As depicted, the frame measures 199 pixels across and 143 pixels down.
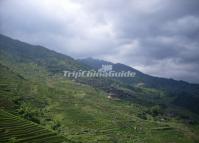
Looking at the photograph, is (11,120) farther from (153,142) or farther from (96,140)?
(153,142)

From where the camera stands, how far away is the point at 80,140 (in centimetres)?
15600

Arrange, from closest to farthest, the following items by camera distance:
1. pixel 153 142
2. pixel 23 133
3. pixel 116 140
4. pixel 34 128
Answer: pixel 23 133, pixel 34 128, pixel 116 140, pixel 153 142

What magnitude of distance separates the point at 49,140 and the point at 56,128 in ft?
191

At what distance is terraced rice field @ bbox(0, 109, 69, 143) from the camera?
104475mm

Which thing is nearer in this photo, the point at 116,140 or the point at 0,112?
the point at 0,112

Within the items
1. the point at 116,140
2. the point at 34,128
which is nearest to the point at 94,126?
the point at 116,140

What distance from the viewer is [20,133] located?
371 ft

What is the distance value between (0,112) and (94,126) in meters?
72.1

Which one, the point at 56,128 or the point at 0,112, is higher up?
the point at 0,112

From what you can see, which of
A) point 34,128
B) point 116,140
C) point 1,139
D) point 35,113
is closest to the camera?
point 1,139

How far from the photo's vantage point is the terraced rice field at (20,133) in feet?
343

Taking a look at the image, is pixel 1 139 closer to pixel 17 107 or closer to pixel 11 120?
pixel 11 120

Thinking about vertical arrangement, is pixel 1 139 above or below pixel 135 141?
above

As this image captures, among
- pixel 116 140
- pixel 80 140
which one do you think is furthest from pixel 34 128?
pixel 116 140
